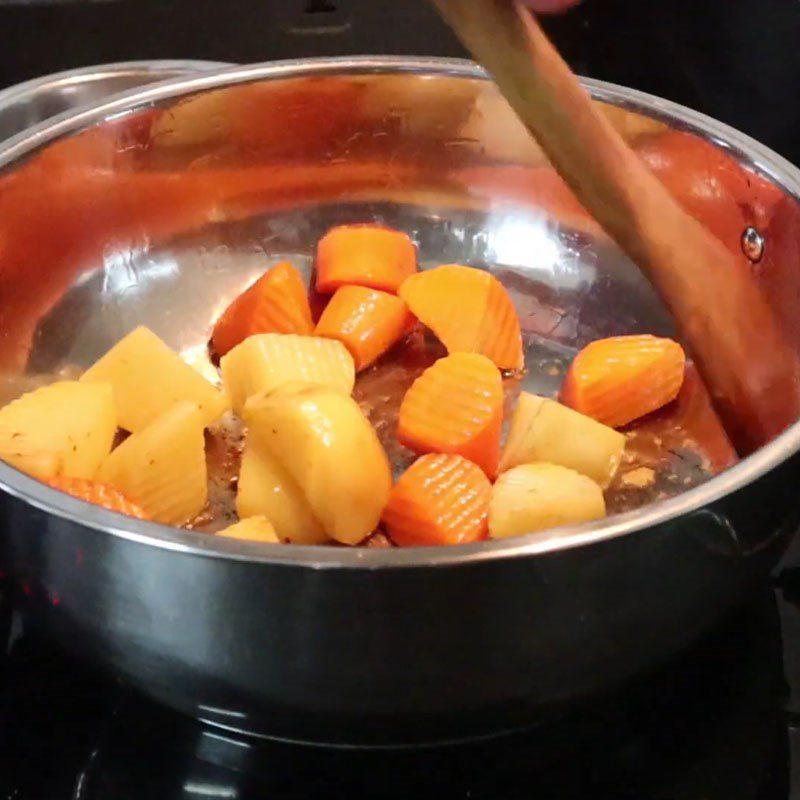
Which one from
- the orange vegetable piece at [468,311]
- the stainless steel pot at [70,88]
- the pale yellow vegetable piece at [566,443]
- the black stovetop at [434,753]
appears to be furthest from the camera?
the stainless steel pot at [70,88]

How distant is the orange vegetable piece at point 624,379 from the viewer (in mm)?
861

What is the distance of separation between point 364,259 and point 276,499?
31 cm

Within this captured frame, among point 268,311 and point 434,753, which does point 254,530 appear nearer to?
point 434,753

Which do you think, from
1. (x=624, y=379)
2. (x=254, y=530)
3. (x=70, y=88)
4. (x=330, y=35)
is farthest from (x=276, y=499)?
(x=330, y=35)

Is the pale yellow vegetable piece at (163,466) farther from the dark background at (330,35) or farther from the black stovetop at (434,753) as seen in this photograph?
the dark background at (330,35)

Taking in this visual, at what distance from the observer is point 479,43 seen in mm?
691

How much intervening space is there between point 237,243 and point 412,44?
0.43 m

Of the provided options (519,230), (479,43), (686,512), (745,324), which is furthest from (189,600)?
(519,230)

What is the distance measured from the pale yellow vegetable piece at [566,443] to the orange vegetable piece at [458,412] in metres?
0.02

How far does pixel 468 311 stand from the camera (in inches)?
36.2

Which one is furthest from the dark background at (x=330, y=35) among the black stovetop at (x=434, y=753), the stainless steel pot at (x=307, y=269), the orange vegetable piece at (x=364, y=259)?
→ the black stovetop at (x=434, y=753)

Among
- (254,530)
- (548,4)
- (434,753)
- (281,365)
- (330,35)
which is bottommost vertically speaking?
(434,753)

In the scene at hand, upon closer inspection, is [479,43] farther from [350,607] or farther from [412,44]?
[412,44]

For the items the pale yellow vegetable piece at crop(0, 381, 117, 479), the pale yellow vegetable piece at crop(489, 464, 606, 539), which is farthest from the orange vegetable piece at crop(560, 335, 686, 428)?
the pale yellow vegetable piece at crop(0, 381, 117, 479)
